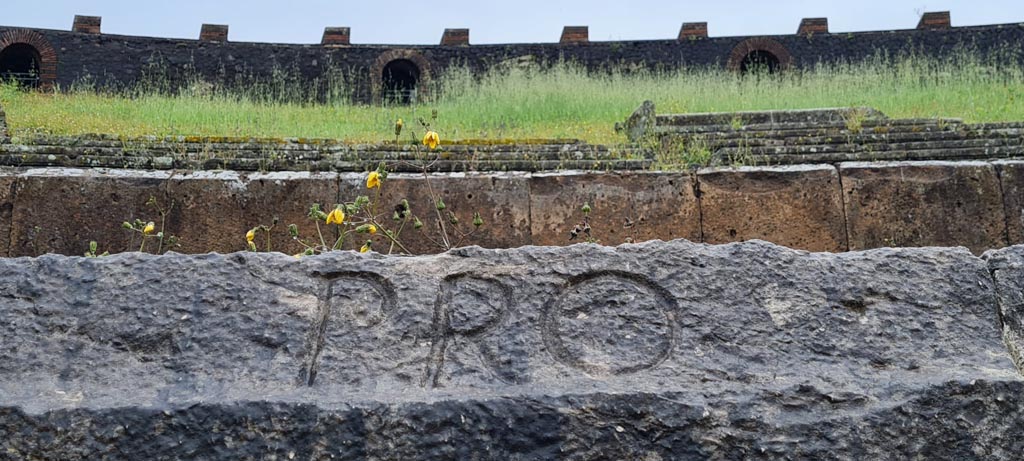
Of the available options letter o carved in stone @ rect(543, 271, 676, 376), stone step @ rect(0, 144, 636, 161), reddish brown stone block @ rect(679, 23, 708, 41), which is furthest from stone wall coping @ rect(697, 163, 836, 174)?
reddish brown stone block @ rect(679, 23, 708, 41)

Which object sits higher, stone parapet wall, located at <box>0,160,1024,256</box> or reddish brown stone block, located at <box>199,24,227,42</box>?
reddish brown stone block, located at <box>199,24,227,42</box>

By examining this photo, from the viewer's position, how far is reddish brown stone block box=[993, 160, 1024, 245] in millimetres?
→ 6395

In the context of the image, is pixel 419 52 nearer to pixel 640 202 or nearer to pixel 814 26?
pixel 814 26

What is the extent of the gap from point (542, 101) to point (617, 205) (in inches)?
292

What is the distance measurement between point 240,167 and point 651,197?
2.72m

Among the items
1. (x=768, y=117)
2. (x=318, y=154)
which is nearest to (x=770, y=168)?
(x=318, y=154)

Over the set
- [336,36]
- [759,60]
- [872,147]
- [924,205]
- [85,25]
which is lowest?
[924,205]

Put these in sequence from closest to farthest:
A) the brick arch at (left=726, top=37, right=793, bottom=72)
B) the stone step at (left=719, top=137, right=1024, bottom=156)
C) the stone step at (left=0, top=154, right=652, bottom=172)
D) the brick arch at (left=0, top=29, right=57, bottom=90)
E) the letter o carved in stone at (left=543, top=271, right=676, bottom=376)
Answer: the letter o carved in stone at (left=543, top=271, right=676, bottom=376)
the stone step at (left=0, top=154, right=652, bottom=172)
the stone step at (left=719, top=137, right=1024, bottom=156)
the brick arch at (left=0, top=29, right=57, bottom=90)
the brick arch at (left=726, top=37, right=793, bottom=72)

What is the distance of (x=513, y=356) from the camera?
8.50ft

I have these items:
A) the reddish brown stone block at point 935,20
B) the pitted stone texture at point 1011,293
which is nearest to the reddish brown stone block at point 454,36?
the reddish brown stone block at point 935,20

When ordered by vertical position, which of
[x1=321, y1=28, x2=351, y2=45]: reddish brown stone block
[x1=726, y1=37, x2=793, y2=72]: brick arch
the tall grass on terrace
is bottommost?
the tall grass on terrace

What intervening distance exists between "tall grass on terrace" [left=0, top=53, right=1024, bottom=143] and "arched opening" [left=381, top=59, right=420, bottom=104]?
1492 mm

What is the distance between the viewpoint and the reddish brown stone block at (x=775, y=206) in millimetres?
6426

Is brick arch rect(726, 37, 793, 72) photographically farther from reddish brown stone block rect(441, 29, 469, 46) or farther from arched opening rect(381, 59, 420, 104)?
arched opening rect(381, 59, 420, 104)
